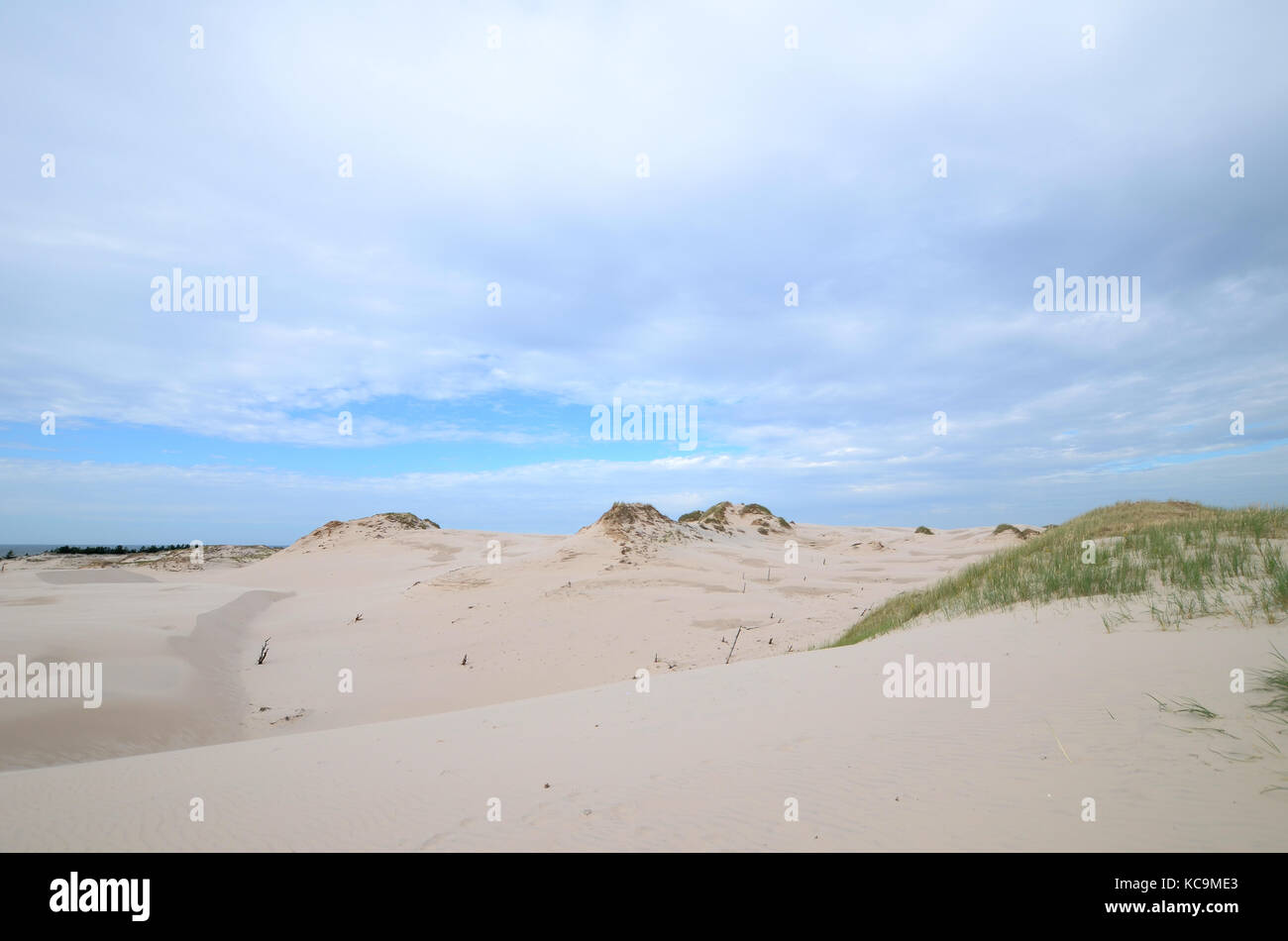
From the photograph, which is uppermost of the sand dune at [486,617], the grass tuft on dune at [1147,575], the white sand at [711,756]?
the grass tuft on dune at [1147,575]

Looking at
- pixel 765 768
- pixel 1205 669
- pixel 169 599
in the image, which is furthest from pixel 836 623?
pixel 169 599

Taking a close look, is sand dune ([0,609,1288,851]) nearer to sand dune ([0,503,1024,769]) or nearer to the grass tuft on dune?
the grass tuft on dune

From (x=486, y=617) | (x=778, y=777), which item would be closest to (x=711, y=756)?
(x=778, y=777)

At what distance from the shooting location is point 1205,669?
4.74 metres

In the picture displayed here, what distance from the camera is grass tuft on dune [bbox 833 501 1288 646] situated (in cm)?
660

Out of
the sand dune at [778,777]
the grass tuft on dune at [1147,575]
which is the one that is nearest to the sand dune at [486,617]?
the grass tuft on dune at [1147,575]

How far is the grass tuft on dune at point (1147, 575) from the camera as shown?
660 cm

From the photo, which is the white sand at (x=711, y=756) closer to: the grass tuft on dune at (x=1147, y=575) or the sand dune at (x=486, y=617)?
the sand dune at (x=486, y=617)

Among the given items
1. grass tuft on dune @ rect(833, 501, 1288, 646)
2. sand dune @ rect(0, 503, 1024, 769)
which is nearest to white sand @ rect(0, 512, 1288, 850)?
sand dune @ rect(0, 503, 1024, 769)

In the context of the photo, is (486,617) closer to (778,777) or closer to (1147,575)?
(778,777)

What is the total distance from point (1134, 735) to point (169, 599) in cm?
2026

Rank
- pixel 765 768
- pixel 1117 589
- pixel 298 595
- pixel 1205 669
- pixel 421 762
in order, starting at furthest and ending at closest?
pixel 298 595
pixel 1117 589
pixel 421 762
pixel 1205 669
pixel 765 768
